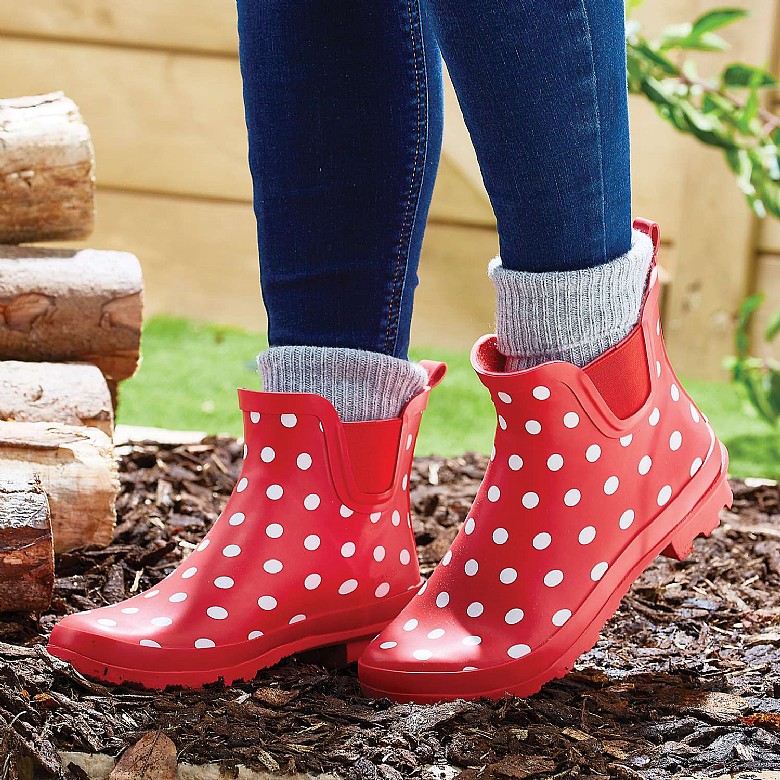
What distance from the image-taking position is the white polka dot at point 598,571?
0.81 m

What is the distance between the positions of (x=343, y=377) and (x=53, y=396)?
517 millimetres

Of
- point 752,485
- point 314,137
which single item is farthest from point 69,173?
point 752,485

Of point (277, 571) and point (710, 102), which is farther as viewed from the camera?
point (710, 102)

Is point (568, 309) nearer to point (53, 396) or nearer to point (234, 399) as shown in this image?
point (53, 396)

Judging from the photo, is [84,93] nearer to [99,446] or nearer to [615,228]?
[99,446]

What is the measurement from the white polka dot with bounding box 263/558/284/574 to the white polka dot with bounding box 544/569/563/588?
0.71 ft

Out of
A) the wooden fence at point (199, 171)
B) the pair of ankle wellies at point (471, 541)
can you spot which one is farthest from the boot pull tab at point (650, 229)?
the wooden fence at point (199, 171)

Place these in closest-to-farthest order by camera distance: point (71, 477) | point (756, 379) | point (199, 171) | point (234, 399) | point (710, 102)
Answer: point (71, 477)
point (710, 102)
point (756, 379)
point (234, 399)
point (199, 171)

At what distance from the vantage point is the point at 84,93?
307cm

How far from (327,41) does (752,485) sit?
104cm

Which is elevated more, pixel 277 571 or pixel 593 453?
pixel 593 453

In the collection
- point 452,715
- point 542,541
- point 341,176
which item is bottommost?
point 452,715

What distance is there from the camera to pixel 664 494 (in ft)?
2.76

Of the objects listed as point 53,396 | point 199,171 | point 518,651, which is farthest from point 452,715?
point 199,171
